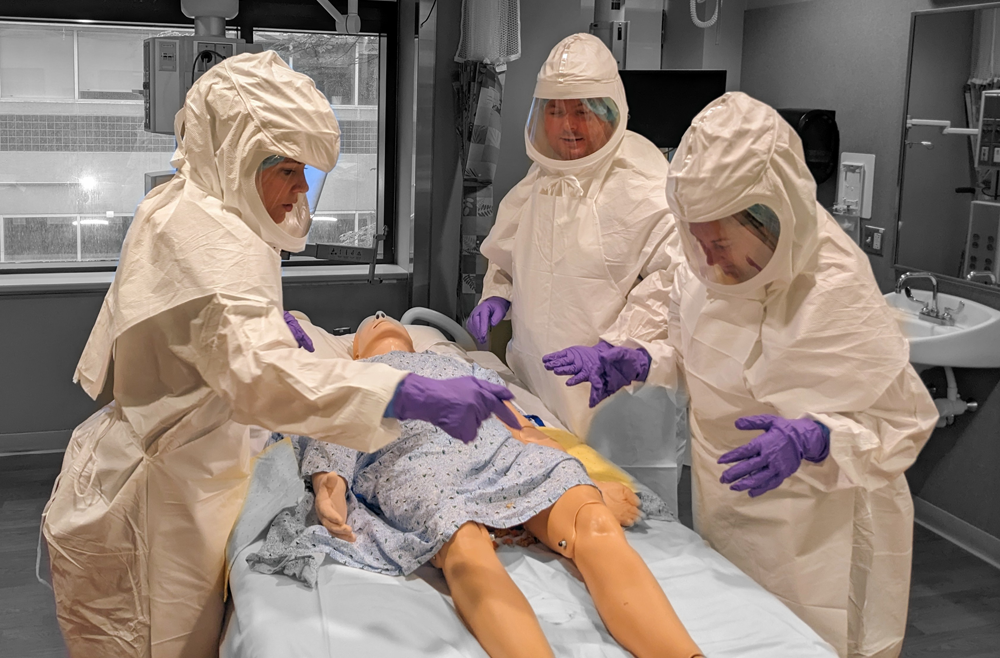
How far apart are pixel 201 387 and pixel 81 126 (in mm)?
2652

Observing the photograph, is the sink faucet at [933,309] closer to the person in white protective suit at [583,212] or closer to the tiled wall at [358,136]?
the person in white protective suit at [583,212]

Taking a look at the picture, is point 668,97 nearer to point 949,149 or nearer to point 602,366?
point 949,149

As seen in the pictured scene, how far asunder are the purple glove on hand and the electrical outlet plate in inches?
69.1

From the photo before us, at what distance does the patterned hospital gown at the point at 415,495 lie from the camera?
6.10 ft

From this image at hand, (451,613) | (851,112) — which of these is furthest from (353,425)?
(851,112)

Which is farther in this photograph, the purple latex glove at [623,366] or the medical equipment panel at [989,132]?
the medical equipment panel at [989,132]

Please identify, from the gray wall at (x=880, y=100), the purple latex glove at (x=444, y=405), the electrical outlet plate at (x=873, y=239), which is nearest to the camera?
the purple latex glove at (x=444, y=405)

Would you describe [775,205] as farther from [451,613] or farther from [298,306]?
[298,306]

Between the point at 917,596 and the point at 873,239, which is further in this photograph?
the point at 873,239

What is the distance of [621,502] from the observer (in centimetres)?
212

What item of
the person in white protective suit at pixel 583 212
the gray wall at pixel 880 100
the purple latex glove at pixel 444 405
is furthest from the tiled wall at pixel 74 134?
the purple latex glove at pixel 444 405

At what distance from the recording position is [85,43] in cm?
380

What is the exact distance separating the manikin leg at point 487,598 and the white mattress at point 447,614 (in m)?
0.04

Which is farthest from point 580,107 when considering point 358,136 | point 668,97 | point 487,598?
point 358,136
